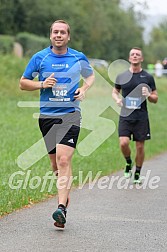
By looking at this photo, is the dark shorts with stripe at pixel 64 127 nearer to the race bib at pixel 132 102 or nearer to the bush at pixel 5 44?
the race bib at pixel 132 102

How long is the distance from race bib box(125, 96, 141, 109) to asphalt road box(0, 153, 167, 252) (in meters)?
1.35

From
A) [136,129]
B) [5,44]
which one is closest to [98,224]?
[136,129]

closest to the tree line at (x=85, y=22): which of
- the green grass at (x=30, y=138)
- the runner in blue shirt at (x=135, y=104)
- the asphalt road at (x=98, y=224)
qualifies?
the green grass at (x=30, y=138)

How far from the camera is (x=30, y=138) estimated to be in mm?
16906

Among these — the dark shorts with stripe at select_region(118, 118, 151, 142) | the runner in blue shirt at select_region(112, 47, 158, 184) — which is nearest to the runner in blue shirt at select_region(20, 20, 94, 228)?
the runner in blue shirt at select_region(112, 47, 158, 184)

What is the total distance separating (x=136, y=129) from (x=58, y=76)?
4183 millimetres

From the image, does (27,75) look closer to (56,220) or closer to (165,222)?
(56,220)

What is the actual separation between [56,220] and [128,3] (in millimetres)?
79208

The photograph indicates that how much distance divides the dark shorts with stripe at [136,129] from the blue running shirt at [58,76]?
3907 millimetres

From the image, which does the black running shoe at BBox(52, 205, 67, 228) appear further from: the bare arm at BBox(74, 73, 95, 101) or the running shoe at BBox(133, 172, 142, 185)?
the running shoe at BBox(133, 172, 142, 185)

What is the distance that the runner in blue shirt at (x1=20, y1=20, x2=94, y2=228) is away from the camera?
827 centimetres

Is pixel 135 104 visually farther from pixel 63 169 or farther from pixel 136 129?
pixel 63 169

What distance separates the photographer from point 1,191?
10.1 meters

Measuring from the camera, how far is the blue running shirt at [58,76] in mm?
8289
